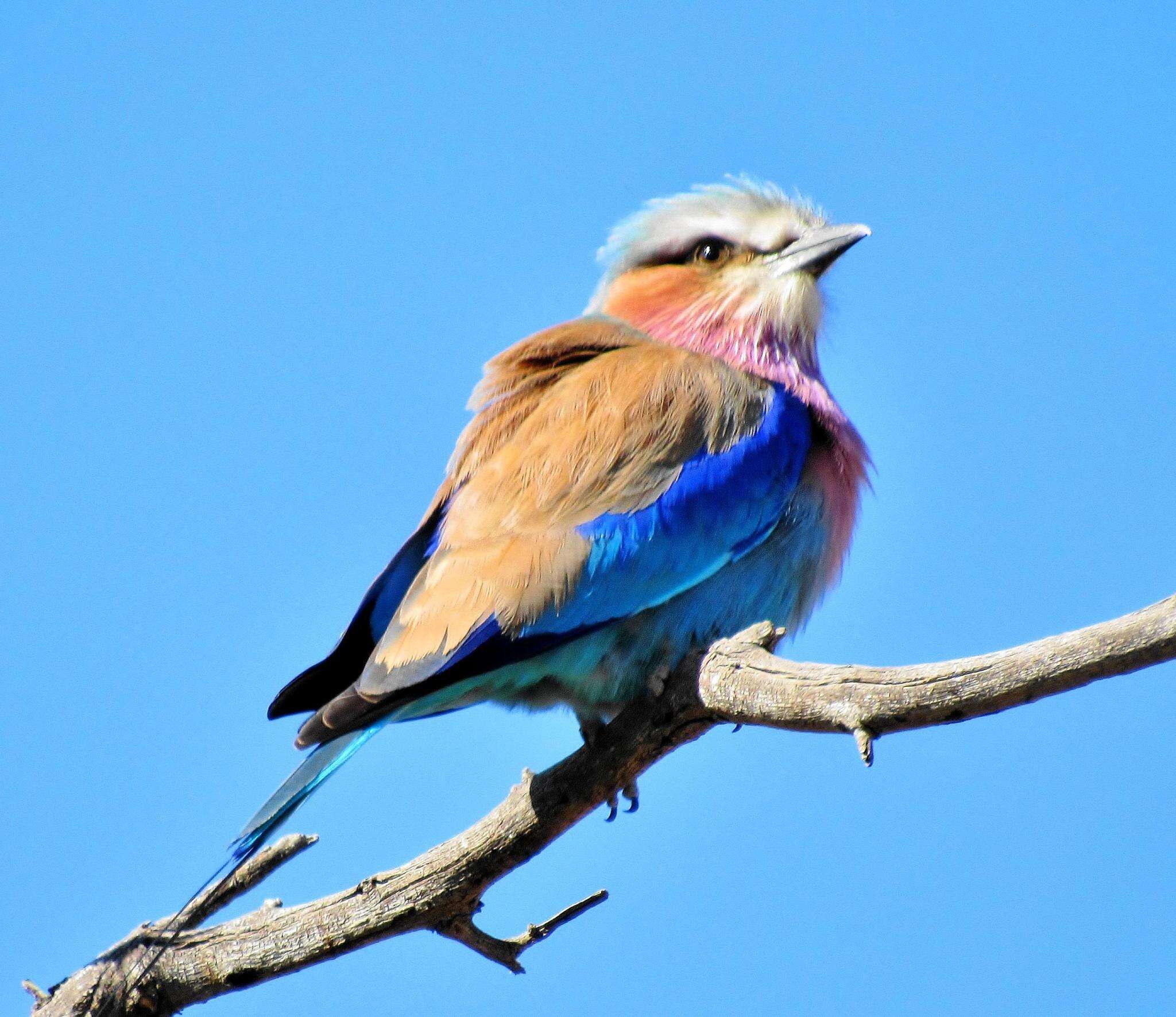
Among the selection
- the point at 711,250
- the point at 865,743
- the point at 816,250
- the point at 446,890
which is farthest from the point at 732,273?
the point at 865,743

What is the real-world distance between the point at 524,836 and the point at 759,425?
168 centimetres

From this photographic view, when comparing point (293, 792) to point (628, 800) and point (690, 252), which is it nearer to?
point (628, 800)

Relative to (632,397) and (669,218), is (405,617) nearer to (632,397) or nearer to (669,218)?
(632,397)

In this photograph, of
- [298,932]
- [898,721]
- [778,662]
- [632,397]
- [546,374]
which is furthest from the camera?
[546,374]

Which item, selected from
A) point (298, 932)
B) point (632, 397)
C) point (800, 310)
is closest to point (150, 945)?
point (298, 932)

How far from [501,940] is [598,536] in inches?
49.4

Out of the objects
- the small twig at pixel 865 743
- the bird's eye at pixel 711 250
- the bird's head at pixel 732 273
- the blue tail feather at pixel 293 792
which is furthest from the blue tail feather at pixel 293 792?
the bird's eye at pixel 711 250

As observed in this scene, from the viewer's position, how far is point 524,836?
4332mm

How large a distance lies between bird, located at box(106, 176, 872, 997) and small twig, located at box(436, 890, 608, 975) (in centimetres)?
59

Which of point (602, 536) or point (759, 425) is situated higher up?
point (759, 425)

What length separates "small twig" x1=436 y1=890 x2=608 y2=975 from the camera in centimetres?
429

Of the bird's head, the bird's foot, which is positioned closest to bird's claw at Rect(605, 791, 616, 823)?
the bird's foot

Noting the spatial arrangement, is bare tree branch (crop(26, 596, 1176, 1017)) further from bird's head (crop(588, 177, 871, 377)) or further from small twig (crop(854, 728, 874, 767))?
bird's head (crop(588, 177, 871, 377))

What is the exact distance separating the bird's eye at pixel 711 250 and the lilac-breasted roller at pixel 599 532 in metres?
0.35
